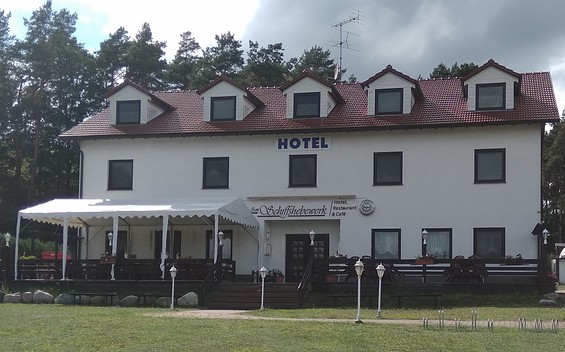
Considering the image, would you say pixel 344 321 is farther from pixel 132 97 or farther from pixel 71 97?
pixel 71 97

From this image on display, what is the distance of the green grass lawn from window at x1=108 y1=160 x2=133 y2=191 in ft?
40.0

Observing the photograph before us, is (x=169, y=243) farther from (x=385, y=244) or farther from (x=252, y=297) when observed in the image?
(x=385, y=244)

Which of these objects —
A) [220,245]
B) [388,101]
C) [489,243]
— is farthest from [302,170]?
[489,243]

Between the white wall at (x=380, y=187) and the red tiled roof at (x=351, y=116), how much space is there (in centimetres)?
45

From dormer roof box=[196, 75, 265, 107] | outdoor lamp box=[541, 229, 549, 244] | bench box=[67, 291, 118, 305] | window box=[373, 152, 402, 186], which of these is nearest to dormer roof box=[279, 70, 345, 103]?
dormer roof box=[196, 75, 265, 107]

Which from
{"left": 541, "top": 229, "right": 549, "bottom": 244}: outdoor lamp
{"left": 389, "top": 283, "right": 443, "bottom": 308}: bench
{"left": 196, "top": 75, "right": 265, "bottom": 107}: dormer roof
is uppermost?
{"left": 196, "top": 75, "right": 265, "bottom": 107}: dormer roof

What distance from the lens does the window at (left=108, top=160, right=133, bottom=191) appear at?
3047 centimetres

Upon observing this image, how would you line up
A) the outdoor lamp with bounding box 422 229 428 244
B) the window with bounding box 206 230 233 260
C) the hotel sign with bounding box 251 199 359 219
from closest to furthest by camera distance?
the outdoor lamp with bounding box 422 229 428 244 → the hotel sign with bounding box 251 199 359 219 → the window with bounding box 206 230 233 260

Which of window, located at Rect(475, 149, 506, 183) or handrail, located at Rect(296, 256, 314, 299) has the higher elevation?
window, located at Rect(475, 149, 506, 183)

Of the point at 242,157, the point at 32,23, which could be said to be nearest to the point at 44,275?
the point at 242,157

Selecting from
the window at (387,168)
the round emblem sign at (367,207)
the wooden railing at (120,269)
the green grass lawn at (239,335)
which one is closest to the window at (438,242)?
the round emblem sign at (367,207)

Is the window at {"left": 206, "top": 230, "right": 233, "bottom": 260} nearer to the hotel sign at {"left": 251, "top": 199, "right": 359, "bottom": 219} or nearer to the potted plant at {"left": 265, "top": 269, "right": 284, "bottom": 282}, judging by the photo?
the hotel sign at {"left": 251, "top": 199, "right": 359, "bottom": 219}

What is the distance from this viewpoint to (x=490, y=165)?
27.1 metres

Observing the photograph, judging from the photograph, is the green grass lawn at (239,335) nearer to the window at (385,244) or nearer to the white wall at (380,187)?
the white wall at (380,187)
